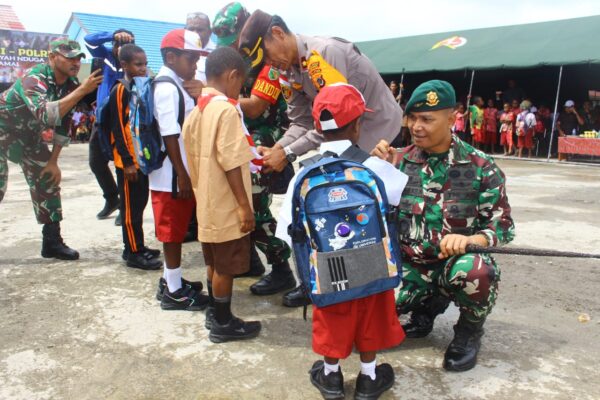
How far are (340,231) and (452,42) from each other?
57.6ft

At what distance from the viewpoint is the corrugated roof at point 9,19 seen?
27.4 meters

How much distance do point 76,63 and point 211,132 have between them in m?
2.35

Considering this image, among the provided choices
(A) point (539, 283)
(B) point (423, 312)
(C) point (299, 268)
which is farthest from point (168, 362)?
(A) point (539, 283)

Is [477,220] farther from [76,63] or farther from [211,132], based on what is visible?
[76,63]

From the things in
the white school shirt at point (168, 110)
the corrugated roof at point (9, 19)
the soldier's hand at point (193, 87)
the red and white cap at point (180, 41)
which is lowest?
the white school shirt at point (168, 110)

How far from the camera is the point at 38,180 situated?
4.52 metres

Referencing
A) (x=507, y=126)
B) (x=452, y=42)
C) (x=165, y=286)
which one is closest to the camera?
(x=165, y=286)

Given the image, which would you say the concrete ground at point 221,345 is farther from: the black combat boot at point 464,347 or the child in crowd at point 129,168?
the child in crowd at point 129,168

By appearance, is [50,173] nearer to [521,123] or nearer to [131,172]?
[131,172]

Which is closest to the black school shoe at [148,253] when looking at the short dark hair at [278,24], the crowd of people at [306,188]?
the crowd of people at [306,188]

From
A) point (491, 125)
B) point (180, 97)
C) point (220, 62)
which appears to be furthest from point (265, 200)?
point (491, 125)

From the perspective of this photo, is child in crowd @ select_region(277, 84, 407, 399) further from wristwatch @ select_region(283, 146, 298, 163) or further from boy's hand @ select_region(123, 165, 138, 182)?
boy's hand @ select_region(123, 165, 138, 182)

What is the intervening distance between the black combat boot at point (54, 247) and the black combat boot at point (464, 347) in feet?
10.8

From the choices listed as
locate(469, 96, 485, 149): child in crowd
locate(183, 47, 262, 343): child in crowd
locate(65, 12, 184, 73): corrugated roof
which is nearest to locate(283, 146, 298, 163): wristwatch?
locate(183, 47, 262, 343): child in crowd
